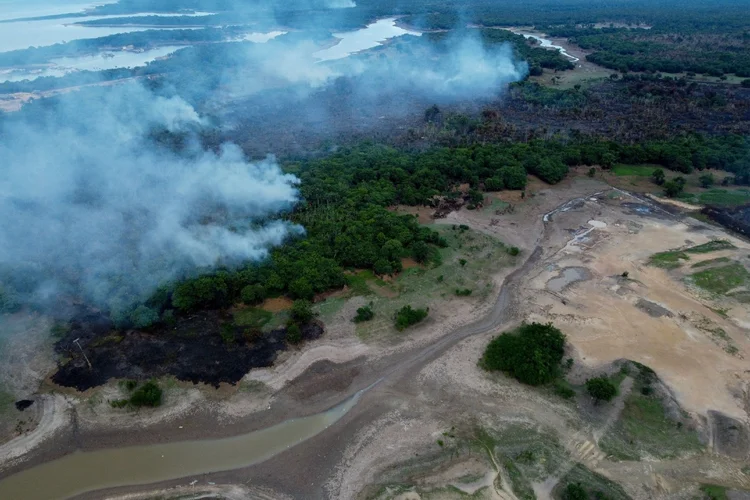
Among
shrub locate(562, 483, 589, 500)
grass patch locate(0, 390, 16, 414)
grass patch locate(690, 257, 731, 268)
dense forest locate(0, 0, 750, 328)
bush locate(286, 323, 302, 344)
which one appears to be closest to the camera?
shrub locate(562, 483, 589, 500)

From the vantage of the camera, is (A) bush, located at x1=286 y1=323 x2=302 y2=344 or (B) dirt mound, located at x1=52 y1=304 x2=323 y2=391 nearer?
(B) dirt mound, located at x1=52 y1=304 x2=323 y2=391

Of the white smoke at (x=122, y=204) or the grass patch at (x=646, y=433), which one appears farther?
the white smoke at (x=122, y=204)

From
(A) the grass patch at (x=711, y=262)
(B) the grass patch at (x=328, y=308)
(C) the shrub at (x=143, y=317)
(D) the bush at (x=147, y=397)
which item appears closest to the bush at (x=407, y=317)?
(B) the grass patch at (x=328, y=308)

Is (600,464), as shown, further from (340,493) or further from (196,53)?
(196,53)

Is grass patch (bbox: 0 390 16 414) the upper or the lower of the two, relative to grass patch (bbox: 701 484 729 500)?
upper

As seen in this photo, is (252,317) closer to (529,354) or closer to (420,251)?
(420,251)

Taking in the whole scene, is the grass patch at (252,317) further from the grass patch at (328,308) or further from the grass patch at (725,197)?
the grass patch at (725,197)

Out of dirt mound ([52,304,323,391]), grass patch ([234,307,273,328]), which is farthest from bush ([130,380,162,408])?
grass patch ([234,307,273,328])

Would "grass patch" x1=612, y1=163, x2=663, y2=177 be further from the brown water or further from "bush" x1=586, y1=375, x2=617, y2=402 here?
the brown water
